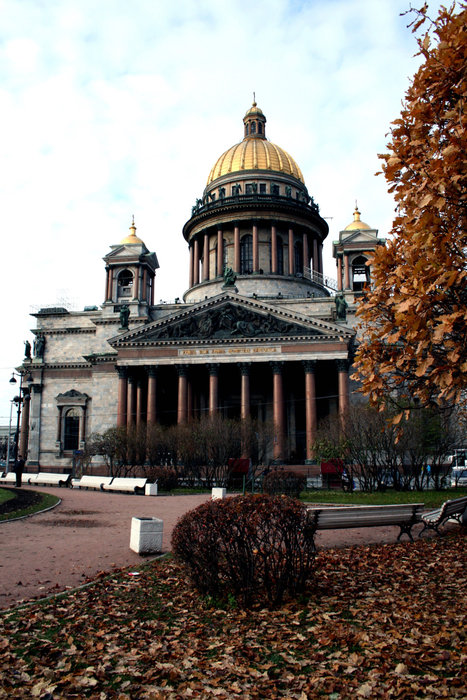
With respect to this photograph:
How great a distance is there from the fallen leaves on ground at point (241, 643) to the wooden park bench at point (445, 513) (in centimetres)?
348

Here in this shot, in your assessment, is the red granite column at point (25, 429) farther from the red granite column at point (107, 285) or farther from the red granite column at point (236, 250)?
the red granite column at point (236, 250)

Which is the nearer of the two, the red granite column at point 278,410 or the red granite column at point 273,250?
the red granite column at point 278,410

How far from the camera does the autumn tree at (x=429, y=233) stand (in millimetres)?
7969

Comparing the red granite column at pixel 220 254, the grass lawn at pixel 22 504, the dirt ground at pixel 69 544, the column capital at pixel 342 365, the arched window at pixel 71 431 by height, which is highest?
the red granite column at pixel 220 254

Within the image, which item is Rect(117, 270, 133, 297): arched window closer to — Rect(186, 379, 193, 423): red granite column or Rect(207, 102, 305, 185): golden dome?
Rect(186, 379, 193, 423): red granite column

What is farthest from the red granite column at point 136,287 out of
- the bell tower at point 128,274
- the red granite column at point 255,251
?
the red granite column at point 255,251

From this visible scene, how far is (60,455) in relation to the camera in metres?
55.2

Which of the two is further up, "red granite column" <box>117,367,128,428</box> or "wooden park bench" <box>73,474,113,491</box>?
"red granite column" <box>117,367,128,428</box>

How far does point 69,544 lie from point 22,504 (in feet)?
29.8

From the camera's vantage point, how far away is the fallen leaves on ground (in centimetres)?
577

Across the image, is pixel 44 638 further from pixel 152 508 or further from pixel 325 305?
pixel 325 305

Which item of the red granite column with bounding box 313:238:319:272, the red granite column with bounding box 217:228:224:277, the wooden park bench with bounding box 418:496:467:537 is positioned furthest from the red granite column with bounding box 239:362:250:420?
the wooden park bench with bounding box 418:496:467:537

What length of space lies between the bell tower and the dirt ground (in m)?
38.0

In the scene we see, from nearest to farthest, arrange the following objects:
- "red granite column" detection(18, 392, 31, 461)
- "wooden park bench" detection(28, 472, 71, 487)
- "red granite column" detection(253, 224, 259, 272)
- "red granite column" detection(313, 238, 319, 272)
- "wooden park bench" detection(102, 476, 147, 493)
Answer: "wooden park bench" detection(102, 476, 147, 493) < "wooden park bench" detection(28, 472, 71, 487) < "red granite column" detection(18, 392, 31, 461) < "red granite column" detection(253, 224, 259, 272) < "red granite column" detection(313, 238, 319, 272)
